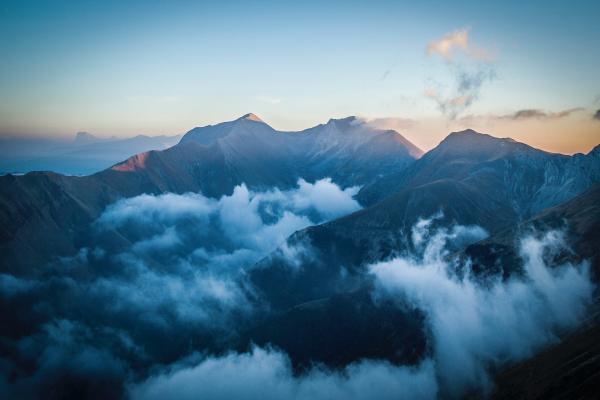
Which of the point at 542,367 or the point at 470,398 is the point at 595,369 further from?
the point at 470,398

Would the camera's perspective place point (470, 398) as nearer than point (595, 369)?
No

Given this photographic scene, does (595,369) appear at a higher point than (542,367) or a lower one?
higher

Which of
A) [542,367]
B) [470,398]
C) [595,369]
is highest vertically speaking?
[595,369]

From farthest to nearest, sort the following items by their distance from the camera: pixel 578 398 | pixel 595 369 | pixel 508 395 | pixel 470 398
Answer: pixel 470 398
pixel 508 395
pixel 595 369
pixel 578 398

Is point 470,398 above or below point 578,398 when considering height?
below

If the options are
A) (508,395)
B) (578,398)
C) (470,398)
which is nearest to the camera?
(578,398)

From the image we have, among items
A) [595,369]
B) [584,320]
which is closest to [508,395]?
[595,369]

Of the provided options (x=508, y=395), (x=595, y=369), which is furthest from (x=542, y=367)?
(x=595, y=369)

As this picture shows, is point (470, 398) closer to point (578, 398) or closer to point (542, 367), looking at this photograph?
point (542, 367)

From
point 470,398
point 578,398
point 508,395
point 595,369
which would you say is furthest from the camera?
point 470,398
